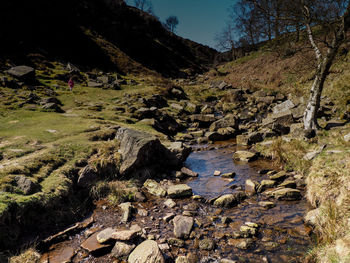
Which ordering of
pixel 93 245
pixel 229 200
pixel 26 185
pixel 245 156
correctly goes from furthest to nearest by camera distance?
pixel 245 156, pixel 229 200, pixel 26 185, pixel 93 245

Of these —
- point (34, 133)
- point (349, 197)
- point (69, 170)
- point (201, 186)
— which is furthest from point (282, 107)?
point (34, 133)

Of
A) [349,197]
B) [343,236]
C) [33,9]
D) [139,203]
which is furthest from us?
[33,9]

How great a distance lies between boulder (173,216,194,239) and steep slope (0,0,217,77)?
46795 mm

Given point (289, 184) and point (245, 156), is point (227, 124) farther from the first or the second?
point (289, 184)

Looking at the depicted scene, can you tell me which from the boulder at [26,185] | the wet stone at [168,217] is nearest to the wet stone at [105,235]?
the wet stone at [168,217]

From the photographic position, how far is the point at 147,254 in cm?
610

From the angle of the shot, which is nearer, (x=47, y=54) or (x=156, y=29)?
(x=47, y=54)

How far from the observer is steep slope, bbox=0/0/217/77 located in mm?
50188

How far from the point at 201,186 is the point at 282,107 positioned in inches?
614

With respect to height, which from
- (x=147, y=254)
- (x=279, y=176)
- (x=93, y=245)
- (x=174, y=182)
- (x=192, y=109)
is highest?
(x=192, y=109)

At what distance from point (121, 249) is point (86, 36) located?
69.2 meters

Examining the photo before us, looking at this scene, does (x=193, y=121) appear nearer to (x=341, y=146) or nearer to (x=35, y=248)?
(x=341, y=146)

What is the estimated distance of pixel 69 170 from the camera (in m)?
10.6

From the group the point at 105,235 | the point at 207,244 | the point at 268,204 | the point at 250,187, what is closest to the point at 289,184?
the point at 250,187
